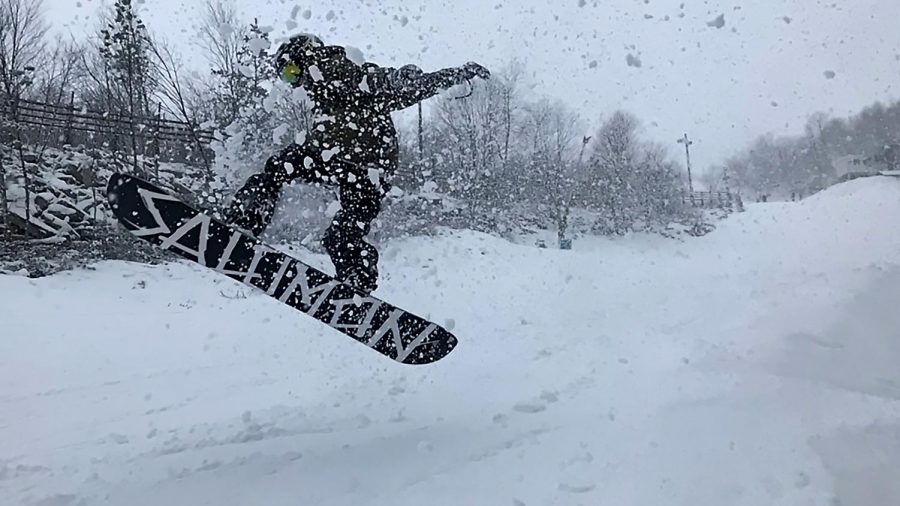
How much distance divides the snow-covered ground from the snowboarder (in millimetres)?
970

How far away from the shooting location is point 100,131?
8.62 metres

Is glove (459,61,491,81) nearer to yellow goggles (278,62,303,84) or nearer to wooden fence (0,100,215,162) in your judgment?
yellow goggles (278,62,303,84)

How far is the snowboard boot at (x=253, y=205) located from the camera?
2.93 metres

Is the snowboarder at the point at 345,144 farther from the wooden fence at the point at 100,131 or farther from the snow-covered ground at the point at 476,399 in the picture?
the wooden fence at the point at 100,131

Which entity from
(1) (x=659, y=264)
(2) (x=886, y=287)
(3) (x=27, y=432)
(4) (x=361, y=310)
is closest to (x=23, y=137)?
(3) (x=27, y=432)

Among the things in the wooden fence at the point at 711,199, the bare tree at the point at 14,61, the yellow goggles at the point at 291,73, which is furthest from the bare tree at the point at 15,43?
the wooden fence at the point at 711,199

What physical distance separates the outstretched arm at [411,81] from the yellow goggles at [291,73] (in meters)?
0.39

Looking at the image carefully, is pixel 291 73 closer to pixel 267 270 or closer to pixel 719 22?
pixel 267 270

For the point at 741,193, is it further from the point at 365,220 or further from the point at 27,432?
the point at 27,432

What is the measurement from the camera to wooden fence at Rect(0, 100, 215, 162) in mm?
8125

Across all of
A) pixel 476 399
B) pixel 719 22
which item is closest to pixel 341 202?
pixel 476 399

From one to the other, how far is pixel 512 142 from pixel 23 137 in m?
8.58

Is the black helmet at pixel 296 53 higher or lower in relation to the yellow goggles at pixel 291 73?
higher

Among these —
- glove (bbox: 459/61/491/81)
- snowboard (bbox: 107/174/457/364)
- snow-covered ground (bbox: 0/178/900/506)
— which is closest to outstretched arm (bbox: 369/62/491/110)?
glove (bbox: 459/61/491/81)
